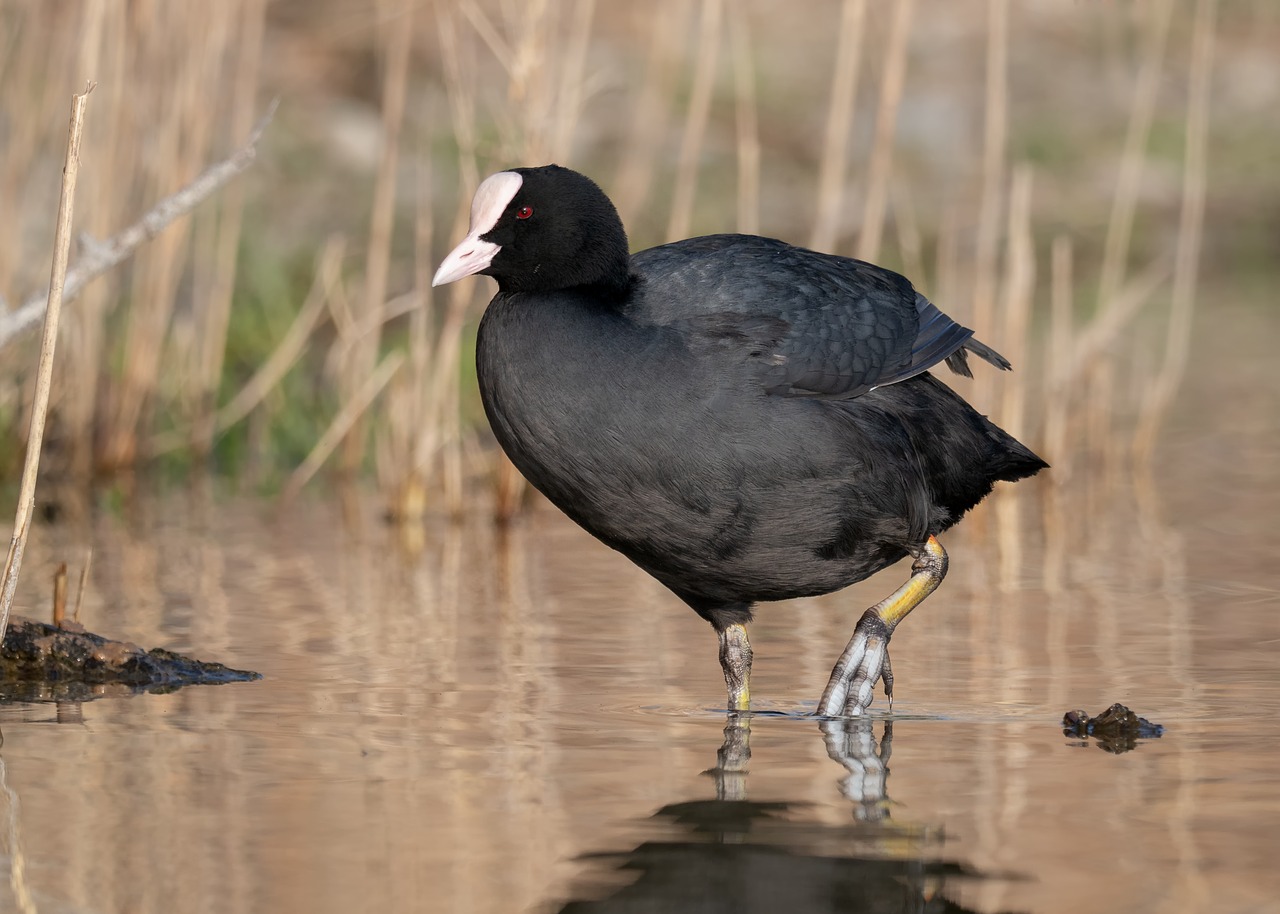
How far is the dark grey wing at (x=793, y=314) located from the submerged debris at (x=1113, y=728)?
89 cm

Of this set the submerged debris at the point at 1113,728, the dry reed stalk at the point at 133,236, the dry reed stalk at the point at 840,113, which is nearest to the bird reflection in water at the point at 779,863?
the submerged debris at the point at 1113,728

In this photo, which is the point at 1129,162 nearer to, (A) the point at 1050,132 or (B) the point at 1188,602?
(B) the point at 1188,602

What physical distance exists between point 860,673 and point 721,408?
0.62m

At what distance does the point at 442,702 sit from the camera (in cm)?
417

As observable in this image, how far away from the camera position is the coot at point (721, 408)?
3.97 metres

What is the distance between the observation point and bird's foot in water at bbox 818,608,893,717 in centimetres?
412

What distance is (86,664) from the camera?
4352mm

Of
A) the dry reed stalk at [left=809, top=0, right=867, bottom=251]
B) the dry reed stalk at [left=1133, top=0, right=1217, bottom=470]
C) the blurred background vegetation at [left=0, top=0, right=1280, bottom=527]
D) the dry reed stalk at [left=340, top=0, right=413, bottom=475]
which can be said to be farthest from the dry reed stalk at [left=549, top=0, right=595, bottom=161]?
the dry reed stalk at [left=1133, top=0, right=1217, bottom=470]

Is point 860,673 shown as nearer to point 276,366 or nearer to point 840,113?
point 840,113

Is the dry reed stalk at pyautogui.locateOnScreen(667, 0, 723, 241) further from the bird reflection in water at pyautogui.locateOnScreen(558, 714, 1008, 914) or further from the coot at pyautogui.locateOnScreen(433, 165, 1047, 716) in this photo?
the bird reflection in water at pyautogui.locateOnScreen(558, 714, 1008, 914)

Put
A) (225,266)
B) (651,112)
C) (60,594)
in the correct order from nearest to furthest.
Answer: (60,594)
(651,112)
(225,266)

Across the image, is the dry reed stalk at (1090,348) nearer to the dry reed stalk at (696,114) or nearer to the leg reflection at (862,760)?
the dry reed stalk at (696,114)

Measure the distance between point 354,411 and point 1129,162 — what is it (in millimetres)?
2848

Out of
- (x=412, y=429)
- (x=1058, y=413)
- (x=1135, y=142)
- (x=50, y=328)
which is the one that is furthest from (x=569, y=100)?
(x=50, y=328)
